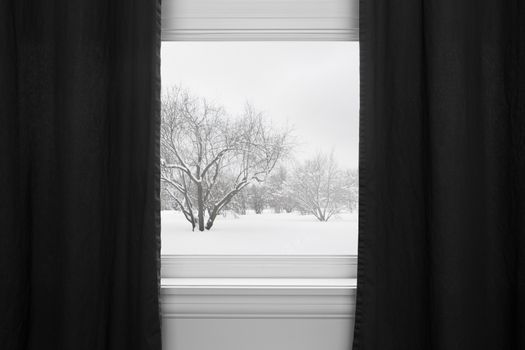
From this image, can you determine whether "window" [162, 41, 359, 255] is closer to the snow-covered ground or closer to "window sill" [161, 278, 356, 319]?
the snow-covered ground

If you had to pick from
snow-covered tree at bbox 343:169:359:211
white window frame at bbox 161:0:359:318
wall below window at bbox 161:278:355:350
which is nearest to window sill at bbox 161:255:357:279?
white window frame at bbox 161:0:359:318

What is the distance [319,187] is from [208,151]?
49 cm

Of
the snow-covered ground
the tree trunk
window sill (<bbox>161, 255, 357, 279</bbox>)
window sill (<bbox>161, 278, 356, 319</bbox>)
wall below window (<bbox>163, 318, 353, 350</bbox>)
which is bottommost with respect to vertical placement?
wall below window (<bbox>163, 318, 353, 350</bbox>)

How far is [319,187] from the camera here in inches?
75.1
